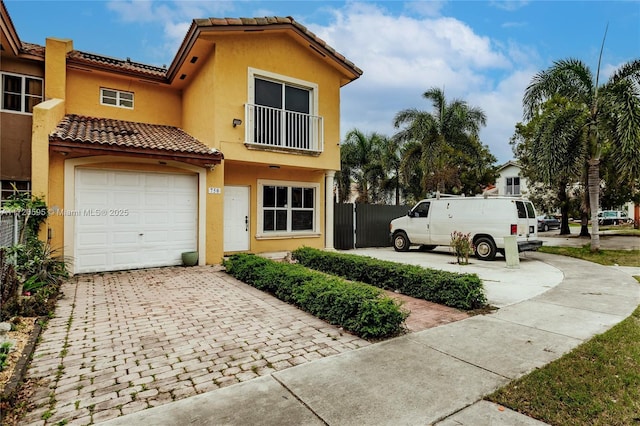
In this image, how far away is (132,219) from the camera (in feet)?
30.5

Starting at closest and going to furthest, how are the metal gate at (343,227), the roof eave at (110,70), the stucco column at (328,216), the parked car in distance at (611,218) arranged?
the roof eave at (110,70) < the stucco column at (328,216) < the metal gate at (343,227) < the parked car in distance at (611,218)

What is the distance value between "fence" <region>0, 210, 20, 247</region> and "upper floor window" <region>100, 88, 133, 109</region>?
625 cm

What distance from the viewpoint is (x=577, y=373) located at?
3.44 m

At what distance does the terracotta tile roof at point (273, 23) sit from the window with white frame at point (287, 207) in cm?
468

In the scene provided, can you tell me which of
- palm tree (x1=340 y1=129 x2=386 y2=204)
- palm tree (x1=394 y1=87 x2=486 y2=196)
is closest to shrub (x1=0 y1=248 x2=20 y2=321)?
palm tree (x1=394 y1=87 x2=486 y2=196)

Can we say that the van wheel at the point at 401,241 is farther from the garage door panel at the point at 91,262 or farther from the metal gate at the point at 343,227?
the garage door panel at the point at 91,262

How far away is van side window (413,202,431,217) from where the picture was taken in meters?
13.9

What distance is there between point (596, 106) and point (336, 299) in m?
13.7

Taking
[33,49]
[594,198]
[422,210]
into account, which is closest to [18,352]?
[33,49]

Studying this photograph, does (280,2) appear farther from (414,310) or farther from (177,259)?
(414,310)

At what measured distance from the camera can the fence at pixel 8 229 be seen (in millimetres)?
6090

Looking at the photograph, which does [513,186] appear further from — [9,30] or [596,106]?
[9,30]

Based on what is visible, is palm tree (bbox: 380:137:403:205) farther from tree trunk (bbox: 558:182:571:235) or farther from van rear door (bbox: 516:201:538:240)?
van rear door (bbox: 516:201:538:240)

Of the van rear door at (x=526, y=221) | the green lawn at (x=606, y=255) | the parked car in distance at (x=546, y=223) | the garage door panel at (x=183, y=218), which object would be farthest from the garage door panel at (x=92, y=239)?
the parked car in distance at (x=546, y=223)
